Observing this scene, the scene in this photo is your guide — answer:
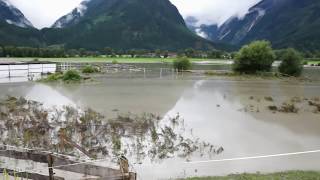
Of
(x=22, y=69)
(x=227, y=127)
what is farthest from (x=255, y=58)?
(x=227, y=127)

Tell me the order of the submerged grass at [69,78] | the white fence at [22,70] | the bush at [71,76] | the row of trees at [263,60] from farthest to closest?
the row of trees at [263,60] → the white fence at [22,70] → the bush at [71,76] → the submerged grass at [69,78]

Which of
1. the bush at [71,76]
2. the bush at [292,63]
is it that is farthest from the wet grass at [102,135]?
the bush at [292,63]

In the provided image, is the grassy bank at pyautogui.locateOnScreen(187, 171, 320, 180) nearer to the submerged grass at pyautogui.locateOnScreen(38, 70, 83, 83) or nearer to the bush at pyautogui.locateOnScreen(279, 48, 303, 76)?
the submerged grass at pyautogui.locateOnScreen(38, 70, 83, 83)

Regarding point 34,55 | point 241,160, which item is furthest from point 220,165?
point 34,55

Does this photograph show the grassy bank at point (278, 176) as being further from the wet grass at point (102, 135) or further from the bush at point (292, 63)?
the bush at point (292, 63)

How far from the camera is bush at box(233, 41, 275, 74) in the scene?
61344 millimetres

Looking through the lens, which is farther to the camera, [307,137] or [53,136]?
[307,137]

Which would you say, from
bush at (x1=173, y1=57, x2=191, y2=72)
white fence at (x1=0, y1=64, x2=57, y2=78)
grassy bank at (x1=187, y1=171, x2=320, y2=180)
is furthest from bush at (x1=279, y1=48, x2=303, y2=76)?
grassy bank at (x1=187, y1=171, x2=320, y2=180)

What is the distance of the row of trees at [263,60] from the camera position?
6119cm

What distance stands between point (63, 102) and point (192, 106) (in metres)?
8.91

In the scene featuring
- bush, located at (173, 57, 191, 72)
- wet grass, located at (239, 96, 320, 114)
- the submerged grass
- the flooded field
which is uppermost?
bush, located at (173, 57, 191, 72)

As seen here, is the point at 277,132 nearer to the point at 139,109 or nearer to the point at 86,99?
Result: the point at 139,109

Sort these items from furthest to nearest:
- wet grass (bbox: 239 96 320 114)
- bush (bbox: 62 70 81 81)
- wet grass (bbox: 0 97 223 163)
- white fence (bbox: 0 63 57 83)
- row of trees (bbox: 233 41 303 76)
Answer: row of trees (bbox: 233 41 303 76) < white fence (bbox: 0 63 57 83) < bush (bbox: 62 70 81 81) < wet grass (bbox: 239 96 320 114) < wet grass (bbox: 0 97 223 163)

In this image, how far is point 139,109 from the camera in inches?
878
